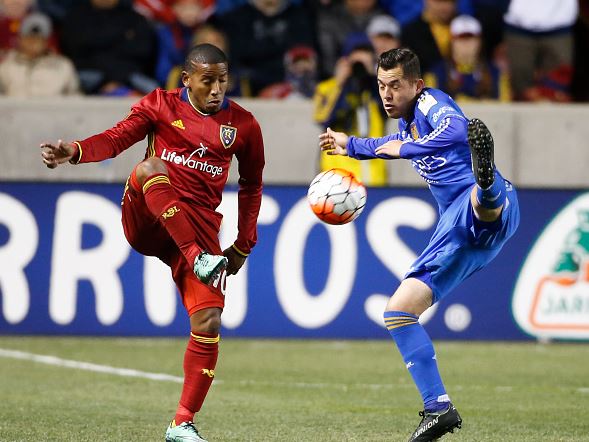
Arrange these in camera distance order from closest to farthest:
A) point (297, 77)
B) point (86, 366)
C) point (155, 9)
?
1. point (86, 366)
2. point (297, 77)
3. point (155, 9)

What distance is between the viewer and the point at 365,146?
273 inches

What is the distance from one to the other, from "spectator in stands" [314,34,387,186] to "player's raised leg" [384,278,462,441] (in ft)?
19.0

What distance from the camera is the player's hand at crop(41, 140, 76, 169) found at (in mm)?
6305

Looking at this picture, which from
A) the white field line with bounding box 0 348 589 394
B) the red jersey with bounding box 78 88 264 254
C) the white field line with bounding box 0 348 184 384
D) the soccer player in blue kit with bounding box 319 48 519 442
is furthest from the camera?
the white field line with bounding box 0 348 184 384

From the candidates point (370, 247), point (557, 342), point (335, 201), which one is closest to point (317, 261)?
point (370, 247)

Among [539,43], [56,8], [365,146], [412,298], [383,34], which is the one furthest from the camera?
[56,8]

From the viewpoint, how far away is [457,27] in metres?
13.5

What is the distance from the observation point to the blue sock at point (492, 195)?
20.7 ft

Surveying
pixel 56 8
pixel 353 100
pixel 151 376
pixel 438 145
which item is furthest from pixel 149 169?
pixel 56 8

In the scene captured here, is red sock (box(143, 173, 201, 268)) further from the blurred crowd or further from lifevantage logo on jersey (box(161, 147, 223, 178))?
the blurred crowd

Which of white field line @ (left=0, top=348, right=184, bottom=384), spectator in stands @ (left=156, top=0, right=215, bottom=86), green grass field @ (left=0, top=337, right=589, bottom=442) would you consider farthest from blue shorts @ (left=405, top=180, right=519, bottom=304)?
spectator in stands @ (left=156, top=0, right=215, bottom=86)

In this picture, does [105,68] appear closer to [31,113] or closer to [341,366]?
[31,113]

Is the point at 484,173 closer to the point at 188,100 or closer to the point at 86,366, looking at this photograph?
the point at 188,100

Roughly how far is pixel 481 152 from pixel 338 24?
8406 millimetres
